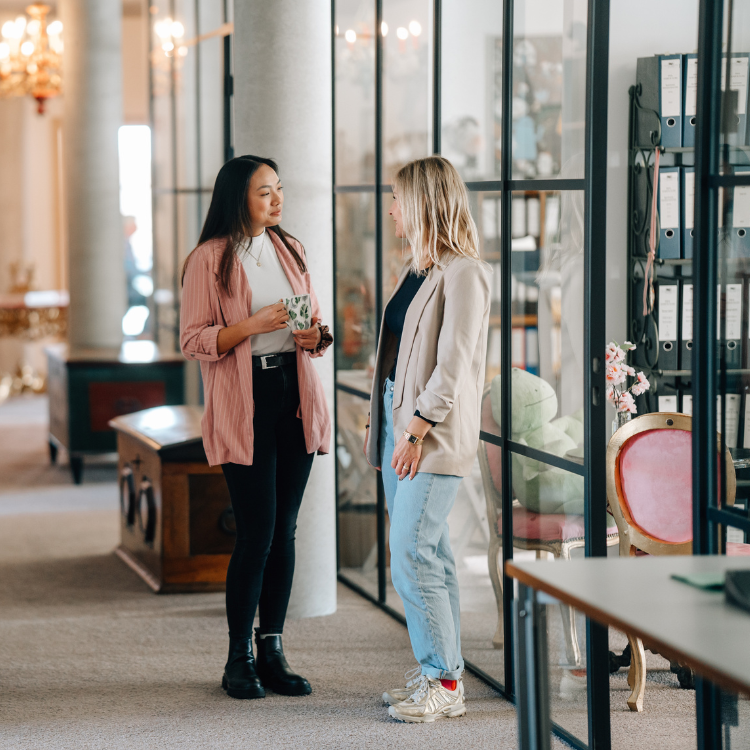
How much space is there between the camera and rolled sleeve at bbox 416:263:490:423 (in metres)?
2.60

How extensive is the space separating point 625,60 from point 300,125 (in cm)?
138

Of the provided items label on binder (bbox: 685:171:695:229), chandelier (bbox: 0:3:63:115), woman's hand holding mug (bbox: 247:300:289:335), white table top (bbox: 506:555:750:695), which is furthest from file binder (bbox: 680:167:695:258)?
chandelier (bbox: 0:3:63:115)

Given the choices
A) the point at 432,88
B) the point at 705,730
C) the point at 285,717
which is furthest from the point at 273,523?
the point at 432,88

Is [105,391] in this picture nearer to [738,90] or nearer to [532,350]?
[532,350]

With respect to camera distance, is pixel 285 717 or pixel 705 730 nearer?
pixel 705 730

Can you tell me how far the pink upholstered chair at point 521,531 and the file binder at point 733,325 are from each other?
0.66m

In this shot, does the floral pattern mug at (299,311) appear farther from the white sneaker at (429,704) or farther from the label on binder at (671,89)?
the label on binder at (671,89)

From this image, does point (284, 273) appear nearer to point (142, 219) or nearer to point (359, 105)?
point (359, 105)

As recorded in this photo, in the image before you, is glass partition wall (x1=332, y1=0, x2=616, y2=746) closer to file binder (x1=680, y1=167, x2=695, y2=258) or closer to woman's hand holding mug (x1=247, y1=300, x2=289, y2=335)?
woman's hand holding mug (x1=247, y1=300, x2=289, y2=335)

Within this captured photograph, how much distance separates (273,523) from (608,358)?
120cm

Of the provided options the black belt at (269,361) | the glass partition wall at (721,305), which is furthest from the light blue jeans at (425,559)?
the glass partition wall at (721,305)

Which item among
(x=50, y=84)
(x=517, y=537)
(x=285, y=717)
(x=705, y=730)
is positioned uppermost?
(x=50, y=84)

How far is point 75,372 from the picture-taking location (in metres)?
6.35

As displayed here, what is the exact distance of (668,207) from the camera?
3.98m
